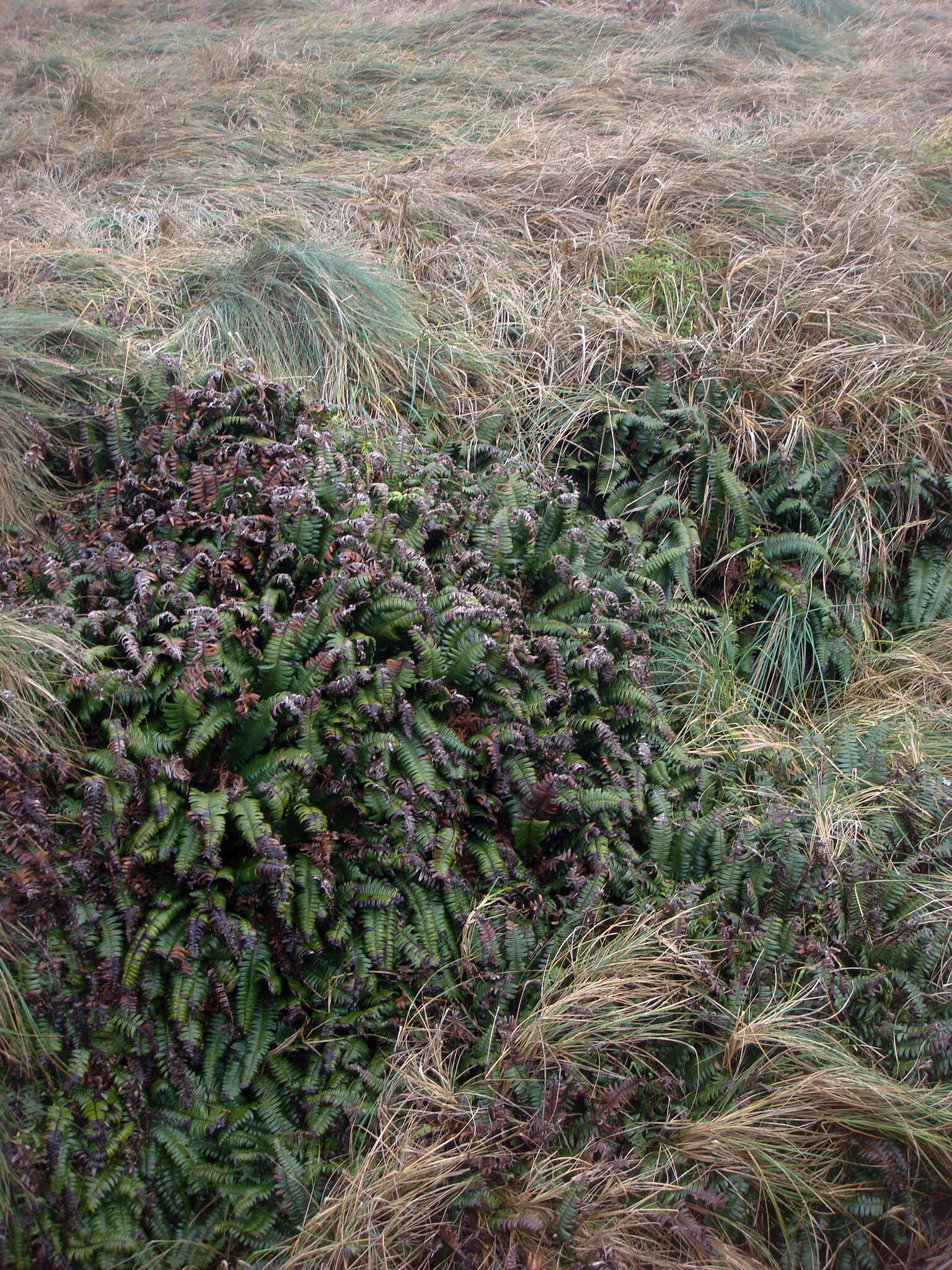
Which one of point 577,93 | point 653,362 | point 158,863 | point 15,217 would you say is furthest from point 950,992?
point 577,93

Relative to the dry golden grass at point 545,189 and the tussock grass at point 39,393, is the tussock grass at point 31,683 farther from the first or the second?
the dry golden grass at point 545,189

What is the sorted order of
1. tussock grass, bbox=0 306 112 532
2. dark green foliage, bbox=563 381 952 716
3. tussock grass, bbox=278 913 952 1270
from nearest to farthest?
tussock grass, bbox=278 913 952 1270 → tussock grass, bbox=0 306 112 532 → dark green foliage, bbox=563 381 952 716

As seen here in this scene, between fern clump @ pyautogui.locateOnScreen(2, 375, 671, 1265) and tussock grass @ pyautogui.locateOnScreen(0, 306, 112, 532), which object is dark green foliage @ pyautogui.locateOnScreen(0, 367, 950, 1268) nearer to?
fern clump @ pyautogui.locateOnScreen(2, 375, 671, 1265)

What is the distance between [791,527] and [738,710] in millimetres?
1265

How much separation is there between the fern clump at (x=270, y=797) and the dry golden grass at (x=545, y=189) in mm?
1409

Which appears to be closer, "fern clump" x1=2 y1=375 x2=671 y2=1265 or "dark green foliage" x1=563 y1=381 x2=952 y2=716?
"fern clump" x1=2 y1=375 x2=671 y2=1265

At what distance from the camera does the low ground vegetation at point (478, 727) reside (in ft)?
8.55

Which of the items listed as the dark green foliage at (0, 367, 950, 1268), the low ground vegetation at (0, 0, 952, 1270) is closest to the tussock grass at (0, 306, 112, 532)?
the low ground vegetation at (0, 0, 952, 1270)

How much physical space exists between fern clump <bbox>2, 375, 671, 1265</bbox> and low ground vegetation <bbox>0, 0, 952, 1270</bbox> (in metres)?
0.02

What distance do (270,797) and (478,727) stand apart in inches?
32.8

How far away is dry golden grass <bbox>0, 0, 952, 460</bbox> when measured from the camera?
5043 mm

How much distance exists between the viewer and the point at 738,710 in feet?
13.3

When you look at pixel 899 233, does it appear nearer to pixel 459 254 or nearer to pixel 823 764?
pixel 459 254

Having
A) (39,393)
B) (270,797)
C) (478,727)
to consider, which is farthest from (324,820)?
(39,393)
